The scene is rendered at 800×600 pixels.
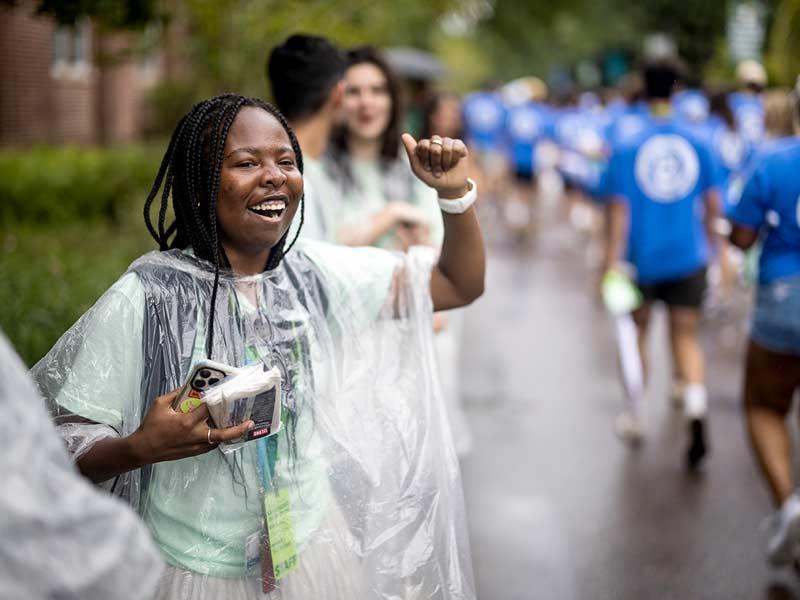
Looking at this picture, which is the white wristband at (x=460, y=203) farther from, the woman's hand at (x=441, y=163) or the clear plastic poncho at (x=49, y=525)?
the clear plastic poncho at (x=49, y=525)

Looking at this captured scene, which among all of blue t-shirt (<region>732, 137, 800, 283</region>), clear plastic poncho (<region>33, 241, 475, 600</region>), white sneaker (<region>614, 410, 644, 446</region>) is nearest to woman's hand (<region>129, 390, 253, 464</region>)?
clear plastic poncho (<region>33, 241, 475, 600</region>)

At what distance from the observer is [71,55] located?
14.0m

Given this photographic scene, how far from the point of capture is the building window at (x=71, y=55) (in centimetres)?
1344

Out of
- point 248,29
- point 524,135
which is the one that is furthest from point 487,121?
point 248,29

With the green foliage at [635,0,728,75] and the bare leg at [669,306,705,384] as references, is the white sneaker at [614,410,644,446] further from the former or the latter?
the green foliage at [635,0,728,75]

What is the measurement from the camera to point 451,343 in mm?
5434

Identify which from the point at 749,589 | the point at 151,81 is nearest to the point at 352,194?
the point at 749,589

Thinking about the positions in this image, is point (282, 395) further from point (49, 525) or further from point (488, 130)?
point (488, 130)

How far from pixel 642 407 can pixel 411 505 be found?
17.1 feet

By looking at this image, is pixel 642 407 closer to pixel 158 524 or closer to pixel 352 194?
pixel 352 194

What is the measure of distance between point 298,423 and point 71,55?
12623 millimetres

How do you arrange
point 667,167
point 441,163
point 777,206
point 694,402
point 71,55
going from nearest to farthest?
point 441,163 < point 777,206 < point 694,402 < point 667,167 < point 71,55

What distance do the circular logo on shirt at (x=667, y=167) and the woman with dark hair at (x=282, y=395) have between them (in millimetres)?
3987

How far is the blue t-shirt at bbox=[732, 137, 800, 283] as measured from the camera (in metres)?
4.58
